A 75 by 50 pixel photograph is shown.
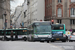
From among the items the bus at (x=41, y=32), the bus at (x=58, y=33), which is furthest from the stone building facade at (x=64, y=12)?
the bus at (x=41, y=32)

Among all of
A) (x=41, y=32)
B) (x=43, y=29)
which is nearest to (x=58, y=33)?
(x=43, y=29)

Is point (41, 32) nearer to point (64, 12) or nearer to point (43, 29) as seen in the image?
point (43, 29)

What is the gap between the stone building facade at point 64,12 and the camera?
72500 mm

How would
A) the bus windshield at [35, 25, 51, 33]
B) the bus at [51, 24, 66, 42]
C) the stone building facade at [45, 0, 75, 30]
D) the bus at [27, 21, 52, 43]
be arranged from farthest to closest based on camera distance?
the stone building facade at [45, 0, 75, 30] < the bus at [51, 24, 66, 42] < the bus windshield at [35, 25, 51, 33] < the bus at [27, 21, 52, 43]

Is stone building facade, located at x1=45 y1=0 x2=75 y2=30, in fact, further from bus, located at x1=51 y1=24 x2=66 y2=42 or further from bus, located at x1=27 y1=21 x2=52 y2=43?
bus, located at x1=27 y1=21 x2=52 y2=43

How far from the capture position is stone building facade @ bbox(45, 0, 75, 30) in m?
72.5

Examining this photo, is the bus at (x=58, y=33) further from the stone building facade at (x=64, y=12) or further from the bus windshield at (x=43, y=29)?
the stone building facade at (x=64, y=12)

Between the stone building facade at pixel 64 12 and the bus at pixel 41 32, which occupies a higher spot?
the stone building facade at pixel 64 12

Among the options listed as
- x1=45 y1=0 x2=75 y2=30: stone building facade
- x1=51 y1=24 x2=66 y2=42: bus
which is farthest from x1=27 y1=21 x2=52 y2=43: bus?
x1=45 y1=0 x2=75 y2=30: stone building facade

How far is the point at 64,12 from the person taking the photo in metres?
72.7

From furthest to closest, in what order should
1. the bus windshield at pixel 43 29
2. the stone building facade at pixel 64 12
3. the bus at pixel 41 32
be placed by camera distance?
the stone building facade at pixel 64 12 → the bus windshield at pixel 43 29 → the bus at pixel 41 32

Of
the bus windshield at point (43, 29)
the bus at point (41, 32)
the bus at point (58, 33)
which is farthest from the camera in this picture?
the bus at point (58, 33)

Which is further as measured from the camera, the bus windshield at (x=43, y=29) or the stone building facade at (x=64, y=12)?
the stone building facade at (x=64, y=12)

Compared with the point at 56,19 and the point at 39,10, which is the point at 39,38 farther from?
the point at 39,10
